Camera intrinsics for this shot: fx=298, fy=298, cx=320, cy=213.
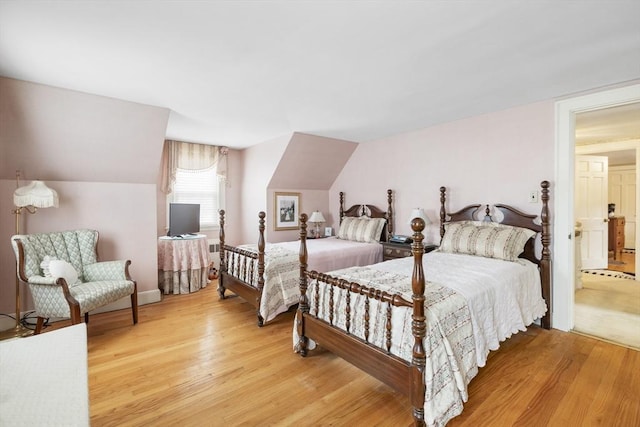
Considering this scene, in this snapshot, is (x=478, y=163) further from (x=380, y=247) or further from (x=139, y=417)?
(x=139, y=417)

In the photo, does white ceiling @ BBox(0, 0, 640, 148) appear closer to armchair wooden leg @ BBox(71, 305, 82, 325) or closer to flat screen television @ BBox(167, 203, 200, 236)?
flat screen television @ BBox(167, 203, 200, 236)

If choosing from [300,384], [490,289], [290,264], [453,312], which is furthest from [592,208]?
[300,384]

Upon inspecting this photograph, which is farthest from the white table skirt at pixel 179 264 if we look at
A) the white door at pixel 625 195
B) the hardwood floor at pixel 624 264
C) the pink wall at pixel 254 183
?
the white door at pixel 625 195

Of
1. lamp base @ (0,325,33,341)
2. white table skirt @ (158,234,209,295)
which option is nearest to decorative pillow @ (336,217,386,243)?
white table skirt @ (158,234,209,295)

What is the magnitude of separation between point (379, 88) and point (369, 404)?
2624mm

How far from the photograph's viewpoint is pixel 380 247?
442 cm

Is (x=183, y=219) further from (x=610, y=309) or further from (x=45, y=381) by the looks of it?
(x=610, y=309)

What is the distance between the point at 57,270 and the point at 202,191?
2.76 meters

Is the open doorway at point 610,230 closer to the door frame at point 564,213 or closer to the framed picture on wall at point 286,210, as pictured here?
the door frame at point 564,213

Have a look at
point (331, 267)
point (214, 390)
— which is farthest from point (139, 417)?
point (331, 267)

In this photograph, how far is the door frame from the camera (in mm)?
2994

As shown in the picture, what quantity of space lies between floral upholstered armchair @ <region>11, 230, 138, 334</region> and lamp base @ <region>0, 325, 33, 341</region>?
266 millimetres

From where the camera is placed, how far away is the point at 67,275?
9.04 ft

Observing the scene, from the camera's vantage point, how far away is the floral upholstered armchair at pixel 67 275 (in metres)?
2.68
